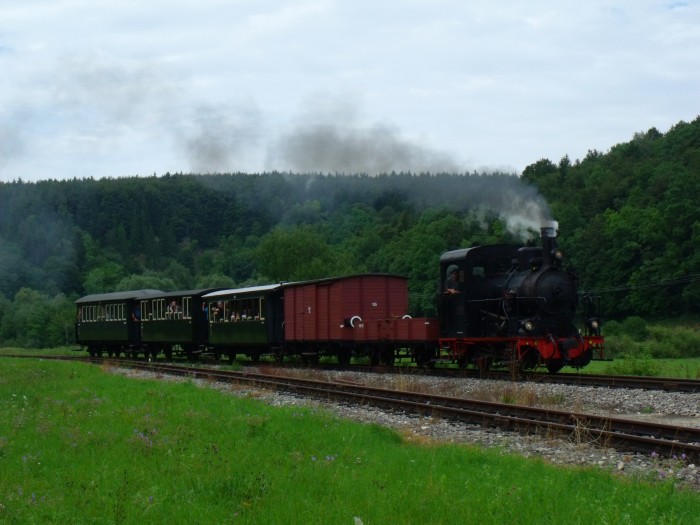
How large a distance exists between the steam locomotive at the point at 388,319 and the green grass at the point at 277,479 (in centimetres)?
975

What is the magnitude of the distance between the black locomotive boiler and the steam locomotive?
0.03 metres

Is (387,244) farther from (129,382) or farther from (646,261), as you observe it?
(129,382)

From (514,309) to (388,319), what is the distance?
6.94 meters

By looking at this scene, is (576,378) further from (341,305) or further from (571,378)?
(341,305)

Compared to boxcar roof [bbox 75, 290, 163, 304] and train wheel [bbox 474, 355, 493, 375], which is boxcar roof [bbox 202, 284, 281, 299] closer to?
boxcar roof [bbox 75, 290, 163, 304]

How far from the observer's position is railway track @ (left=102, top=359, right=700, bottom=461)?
10891mm

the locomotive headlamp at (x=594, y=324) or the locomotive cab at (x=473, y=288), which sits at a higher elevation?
the locomotive cab at (x=473, y=288)

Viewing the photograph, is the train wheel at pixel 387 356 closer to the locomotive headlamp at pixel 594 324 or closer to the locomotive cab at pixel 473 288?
the locomotive cab at pixel 473 288

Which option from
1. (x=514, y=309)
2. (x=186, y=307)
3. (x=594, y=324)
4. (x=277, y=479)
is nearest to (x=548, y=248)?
(x=514, y=309)

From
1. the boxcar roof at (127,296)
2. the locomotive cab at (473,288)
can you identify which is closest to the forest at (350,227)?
the locomotive cab at (473,288)

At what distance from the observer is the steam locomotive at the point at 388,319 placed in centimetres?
2245

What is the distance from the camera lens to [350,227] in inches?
3905

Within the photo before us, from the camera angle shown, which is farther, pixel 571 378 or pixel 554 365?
pixel 554 365

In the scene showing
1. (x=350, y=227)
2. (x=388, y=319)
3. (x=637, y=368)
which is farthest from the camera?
(x=350, y=227)
